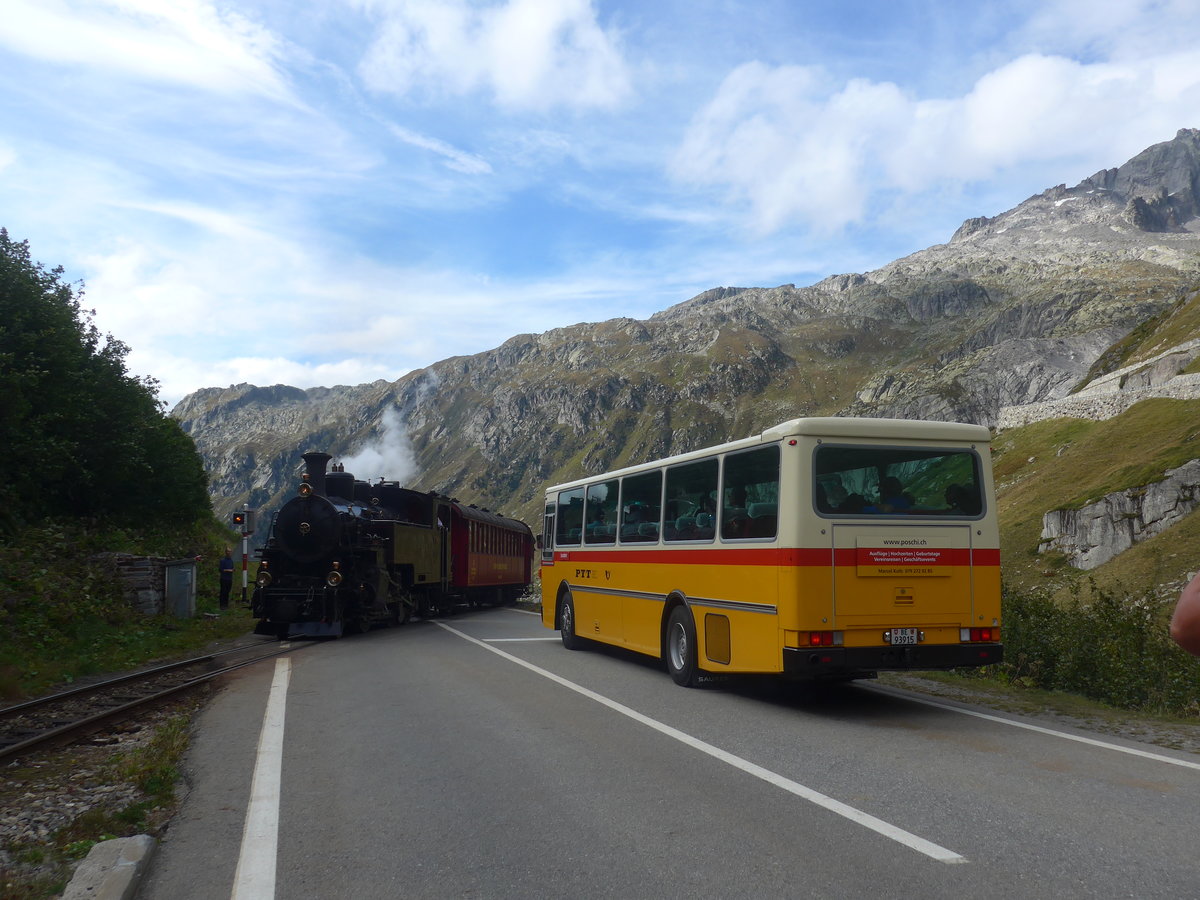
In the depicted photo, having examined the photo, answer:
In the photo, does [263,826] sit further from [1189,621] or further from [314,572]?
[314,572]

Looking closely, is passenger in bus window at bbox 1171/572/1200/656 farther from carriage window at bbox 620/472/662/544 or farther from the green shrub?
carriage window at bbox 620/472/662/544

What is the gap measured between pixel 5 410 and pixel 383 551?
824cm

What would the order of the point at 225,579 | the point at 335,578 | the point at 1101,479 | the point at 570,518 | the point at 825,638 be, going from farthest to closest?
1. the point at 1101,479
2. the point at 225,579
3. the point at 335,578
4. the point at 570,518
5. the point at 825,638

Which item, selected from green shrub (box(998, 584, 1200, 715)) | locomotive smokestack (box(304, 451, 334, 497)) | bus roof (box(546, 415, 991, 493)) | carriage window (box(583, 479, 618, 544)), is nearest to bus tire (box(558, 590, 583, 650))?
carriage window (box(583, 479, 618, 544))

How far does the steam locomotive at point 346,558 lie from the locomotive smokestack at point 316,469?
0.02 meters

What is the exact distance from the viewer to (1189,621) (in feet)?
6.11

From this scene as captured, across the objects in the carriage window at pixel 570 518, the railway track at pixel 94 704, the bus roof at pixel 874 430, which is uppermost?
the bus roof at pixel 874 430

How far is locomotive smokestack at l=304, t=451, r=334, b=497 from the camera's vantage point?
20234 millimetres

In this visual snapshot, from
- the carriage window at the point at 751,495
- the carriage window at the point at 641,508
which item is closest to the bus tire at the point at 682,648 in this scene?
the carriage window at the point at 641,508

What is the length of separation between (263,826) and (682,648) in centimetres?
686

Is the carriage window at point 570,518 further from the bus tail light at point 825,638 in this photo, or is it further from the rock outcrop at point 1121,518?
the rock outcrop at point 1121,518

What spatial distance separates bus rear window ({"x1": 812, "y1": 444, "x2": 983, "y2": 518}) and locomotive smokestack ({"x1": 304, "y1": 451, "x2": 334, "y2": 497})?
13.5 m

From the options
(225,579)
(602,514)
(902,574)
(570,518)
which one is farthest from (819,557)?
(225,579)

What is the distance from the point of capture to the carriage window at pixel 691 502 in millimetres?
11156
